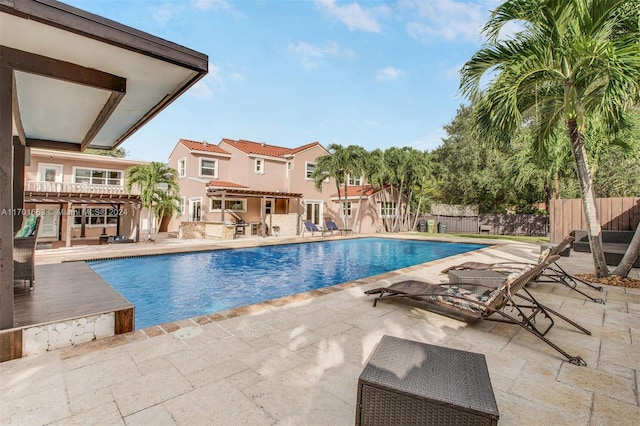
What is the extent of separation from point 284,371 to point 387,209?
24.0 m

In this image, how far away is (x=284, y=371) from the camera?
2918 mm

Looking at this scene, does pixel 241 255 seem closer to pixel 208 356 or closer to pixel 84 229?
pixel 208 356

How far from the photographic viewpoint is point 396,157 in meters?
22.7

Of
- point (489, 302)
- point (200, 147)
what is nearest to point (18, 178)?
point (489, 302)

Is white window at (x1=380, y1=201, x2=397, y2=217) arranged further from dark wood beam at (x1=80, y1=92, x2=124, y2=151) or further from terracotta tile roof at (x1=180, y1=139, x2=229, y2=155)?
dark wood beam at (x1=80, y1=92, x2=124, y2=151)

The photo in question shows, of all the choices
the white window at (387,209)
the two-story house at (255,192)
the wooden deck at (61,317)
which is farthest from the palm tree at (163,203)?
the white window at (387,209)

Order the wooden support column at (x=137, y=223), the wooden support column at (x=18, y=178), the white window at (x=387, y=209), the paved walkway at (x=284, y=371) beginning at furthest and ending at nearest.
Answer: the white window at (x=387, y=209) → the wooden support column at (x=137, y=223) → the wooden support column at (x=18, y=178) → the paved walkway at (x=284, y=371)

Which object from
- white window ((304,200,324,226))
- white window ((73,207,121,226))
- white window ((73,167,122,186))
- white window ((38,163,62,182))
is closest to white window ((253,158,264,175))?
white window ((304,200,324,226))

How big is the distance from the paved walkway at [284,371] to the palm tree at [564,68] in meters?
3.91

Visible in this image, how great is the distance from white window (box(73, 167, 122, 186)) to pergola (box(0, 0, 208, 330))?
16813 millimetres

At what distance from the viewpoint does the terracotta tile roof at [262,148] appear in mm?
22328

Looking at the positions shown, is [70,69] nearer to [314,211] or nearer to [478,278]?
[478,278]

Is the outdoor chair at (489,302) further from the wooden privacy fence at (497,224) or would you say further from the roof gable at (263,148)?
the wooden privacy fence at (497,224)

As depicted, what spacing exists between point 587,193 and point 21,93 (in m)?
10.9
